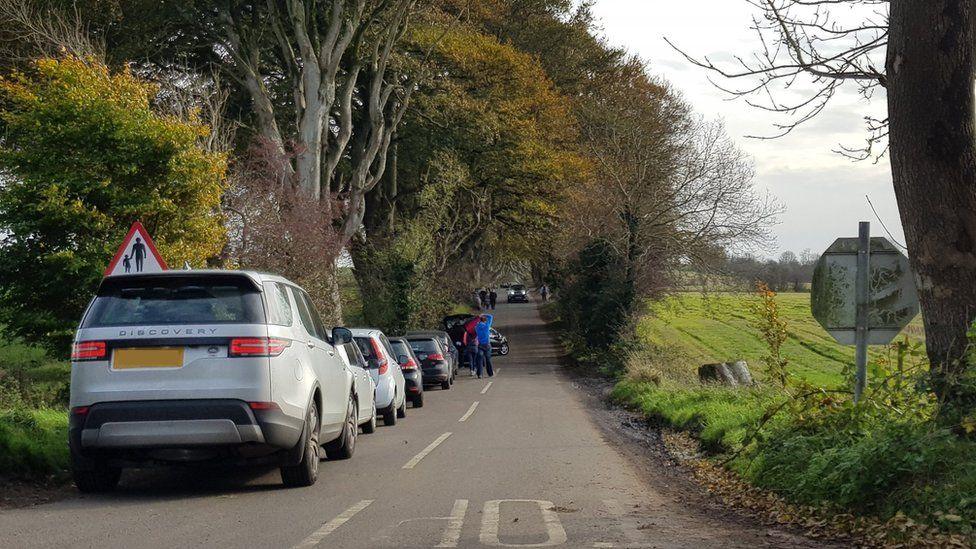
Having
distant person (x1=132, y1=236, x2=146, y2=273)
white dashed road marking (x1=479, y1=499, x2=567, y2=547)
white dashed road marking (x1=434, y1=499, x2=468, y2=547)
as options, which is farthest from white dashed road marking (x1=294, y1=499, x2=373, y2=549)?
distant person (x1=132, y1=236, x2=146, y2=273)

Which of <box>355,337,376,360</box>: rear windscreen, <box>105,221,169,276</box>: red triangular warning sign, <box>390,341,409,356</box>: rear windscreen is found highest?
<box>105,221,169,276</box>: red triangular warning sign

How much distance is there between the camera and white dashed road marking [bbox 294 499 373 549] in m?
7.03

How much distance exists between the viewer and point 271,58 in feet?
114

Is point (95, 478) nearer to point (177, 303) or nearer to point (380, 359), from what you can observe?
point (177, 303)

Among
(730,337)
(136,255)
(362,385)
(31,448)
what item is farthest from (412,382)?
(730,337)

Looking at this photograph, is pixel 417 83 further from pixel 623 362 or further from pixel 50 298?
pixel 50 298

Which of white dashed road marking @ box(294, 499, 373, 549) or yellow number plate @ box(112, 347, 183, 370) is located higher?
yellow number plate @ box(112, 347, 183, 370)

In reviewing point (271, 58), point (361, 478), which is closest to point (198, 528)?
point (361, 478)

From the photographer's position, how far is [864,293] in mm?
9781

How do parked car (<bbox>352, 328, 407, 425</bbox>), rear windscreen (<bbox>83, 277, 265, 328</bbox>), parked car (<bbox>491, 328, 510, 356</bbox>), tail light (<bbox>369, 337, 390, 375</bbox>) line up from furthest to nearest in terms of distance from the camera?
parked car (<bbox>491, 328, 510, 356</bbox>), tail light (<bbox>369, 337, 390, 375</bbox>), parked car (<bbox>352, 328, 407, 425</bbox>), rear windscreen (<bbox>83, 277, 265, 328</bbox>)

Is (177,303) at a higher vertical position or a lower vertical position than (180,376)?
higher

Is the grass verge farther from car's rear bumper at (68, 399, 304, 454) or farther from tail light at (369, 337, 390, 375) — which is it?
tail light at (369, 337, 390, 375)

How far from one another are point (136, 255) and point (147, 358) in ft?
12.4

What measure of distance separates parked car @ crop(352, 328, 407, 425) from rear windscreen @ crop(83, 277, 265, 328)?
879 cm
